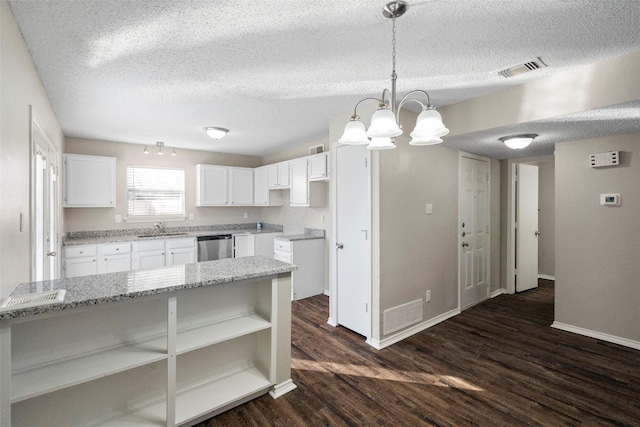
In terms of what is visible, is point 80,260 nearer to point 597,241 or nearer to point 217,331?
point 217,331

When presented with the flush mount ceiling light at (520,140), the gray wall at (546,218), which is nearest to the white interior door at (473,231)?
the flush mount ceiling light at (520,140)

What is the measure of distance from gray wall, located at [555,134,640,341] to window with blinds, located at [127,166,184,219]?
5.76 metres

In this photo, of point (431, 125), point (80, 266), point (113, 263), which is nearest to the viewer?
point (431, 125)

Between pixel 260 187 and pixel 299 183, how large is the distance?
4.32 feet

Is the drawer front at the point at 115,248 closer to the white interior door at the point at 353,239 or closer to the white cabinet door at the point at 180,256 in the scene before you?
the white cabinet door at the point at 180,256

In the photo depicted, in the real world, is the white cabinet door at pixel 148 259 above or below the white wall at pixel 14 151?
below

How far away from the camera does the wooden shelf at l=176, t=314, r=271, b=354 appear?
6.05ft

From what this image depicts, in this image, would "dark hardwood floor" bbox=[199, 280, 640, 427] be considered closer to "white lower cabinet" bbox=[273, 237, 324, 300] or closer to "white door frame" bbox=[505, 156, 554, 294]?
"white lower cabinet" bbox=[273, 237, 324, 300]

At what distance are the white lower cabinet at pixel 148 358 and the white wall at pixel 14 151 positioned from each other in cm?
39

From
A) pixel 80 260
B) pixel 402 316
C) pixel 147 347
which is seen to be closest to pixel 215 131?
pixel 80 260

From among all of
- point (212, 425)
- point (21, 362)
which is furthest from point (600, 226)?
point (21, 362)

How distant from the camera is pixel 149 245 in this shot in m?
4.64

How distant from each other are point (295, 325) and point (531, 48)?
3.35 m

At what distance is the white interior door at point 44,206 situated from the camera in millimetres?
2377
